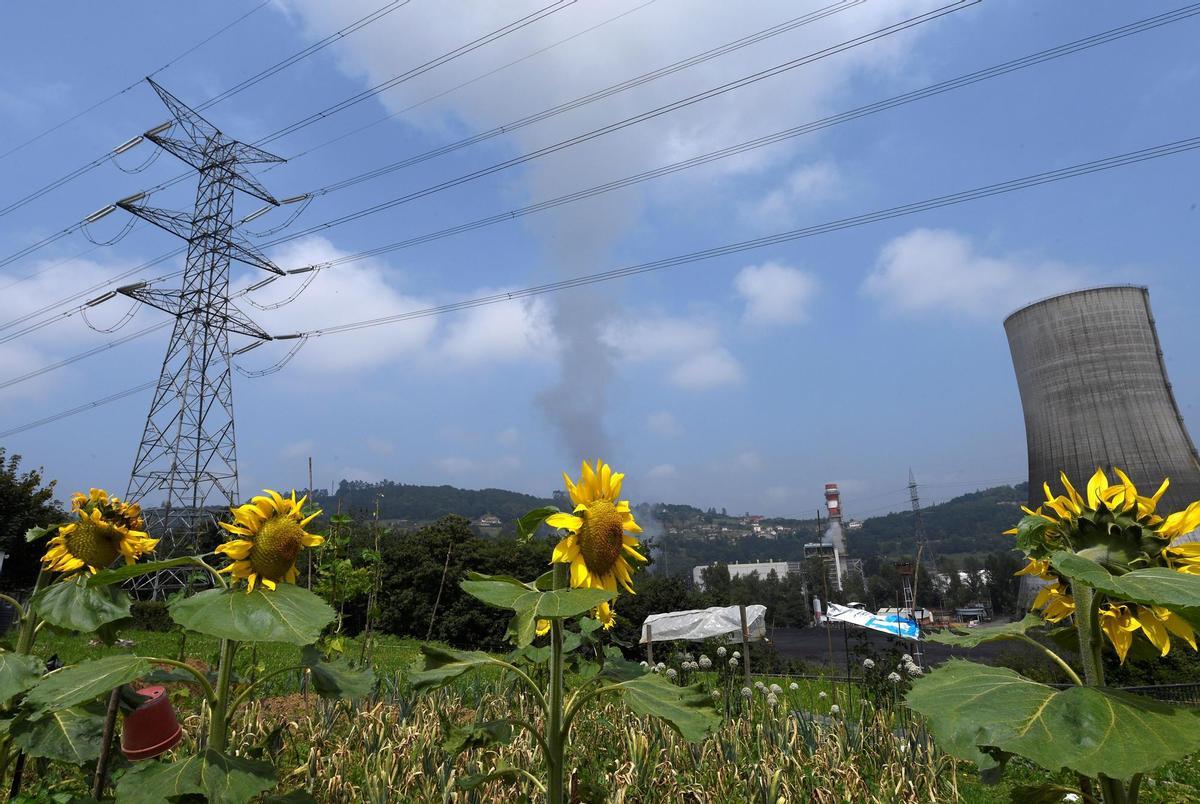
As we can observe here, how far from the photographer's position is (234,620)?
5.97ft

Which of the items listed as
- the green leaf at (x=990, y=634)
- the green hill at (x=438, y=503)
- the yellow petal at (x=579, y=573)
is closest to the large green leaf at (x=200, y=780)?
the yellow petal at (x=579, y=573)

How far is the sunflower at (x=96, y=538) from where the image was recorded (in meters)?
3.05

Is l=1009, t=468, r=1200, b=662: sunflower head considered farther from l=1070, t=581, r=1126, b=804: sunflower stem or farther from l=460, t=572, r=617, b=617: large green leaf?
l=460, t=572, r=617, b=617: large green leaf

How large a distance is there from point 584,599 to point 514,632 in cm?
21

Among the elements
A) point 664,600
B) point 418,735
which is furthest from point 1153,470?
point 418,735

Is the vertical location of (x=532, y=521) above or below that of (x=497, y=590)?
above

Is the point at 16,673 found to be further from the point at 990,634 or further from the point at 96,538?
the point at 990,634

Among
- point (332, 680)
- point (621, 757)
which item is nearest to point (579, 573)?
point (332, 680)

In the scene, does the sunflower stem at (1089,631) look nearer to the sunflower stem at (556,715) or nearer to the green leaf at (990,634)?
the green leaf at (990,634)

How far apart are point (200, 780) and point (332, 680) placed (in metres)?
0.43

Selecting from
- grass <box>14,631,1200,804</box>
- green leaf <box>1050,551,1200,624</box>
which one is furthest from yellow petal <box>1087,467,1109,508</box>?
grass <box>14,631,1200,804</box>

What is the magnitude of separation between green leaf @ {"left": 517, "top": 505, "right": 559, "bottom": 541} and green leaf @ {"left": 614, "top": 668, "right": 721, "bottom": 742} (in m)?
0.54

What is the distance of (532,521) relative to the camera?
83.7 inches

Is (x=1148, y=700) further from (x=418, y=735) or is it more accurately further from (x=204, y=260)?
(x=204, y=260)
